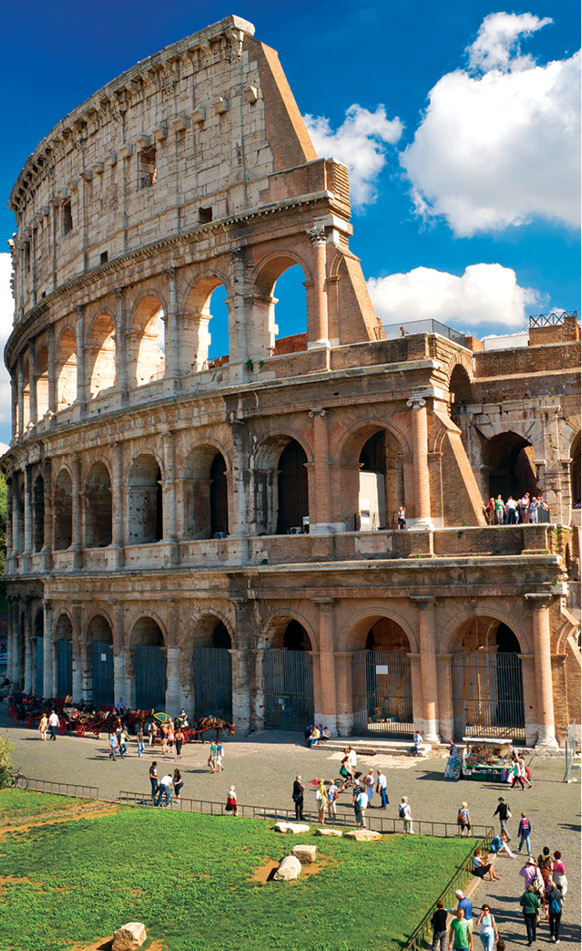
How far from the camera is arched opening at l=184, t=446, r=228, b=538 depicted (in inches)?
1282

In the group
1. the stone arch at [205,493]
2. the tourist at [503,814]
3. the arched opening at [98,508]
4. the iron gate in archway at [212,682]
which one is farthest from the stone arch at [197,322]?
the tourist at [503,814]

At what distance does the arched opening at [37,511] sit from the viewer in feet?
139

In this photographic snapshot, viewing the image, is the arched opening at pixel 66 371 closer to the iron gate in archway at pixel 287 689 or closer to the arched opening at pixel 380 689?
the iron gate in archway at pixel 287 689

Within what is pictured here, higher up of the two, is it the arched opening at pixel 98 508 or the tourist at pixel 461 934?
the arched opening at pixel 98 508

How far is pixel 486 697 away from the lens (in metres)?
27.0

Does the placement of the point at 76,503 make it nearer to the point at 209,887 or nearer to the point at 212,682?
the point at 212,682

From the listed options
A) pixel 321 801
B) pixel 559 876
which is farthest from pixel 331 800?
pixel 559 876

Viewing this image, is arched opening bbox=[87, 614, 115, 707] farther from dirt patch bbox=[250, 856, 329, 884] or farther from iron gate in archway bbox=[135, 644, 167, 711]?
dirt patch bbox=[250, 856, 329, 884]

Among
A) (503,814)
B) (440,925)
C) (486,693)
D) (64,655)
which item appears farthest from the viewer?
(64,655)

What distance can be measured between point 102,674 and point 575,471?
19.2 m

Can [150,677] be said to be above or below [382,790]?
above

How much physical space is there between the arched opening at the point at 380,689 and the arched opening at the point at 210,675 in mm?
5001

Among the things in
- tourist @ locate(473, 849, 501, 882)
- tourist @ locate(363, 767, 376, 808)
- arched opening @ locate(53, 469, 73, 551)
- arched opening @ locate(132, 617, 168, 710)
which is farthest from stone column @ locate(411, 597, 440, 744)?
arched opening @ locate(53, 469, 73, 551)

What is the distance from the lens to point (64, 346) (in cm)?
4066
